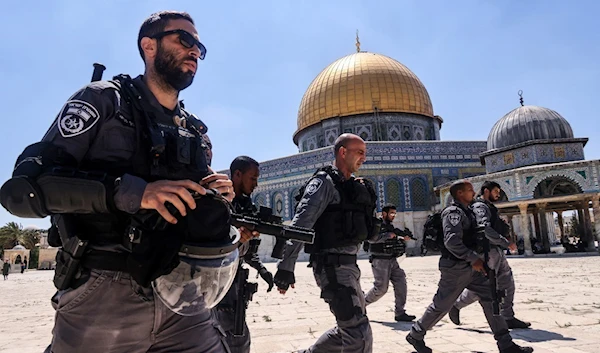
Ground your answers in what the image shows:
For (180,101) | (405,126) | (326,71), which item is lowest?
(180,101)

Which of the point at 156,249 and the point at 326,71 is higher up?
the point at 326,71

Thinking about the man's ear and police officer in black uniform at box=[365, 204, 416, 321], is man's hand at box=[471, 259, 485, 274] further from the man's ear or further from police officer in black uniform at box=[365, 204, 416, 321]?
the man's ear

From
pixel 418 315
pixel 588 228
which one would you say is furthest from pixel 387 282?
pixel 588 228

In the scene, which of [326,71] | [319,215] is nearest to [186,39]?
[319,215]

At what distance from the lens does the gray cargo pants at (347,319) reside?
119 inches

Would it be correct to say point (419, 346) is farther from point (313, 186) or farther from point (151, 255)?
point (151, 255)

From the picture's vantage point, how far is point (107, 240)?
1.58 metres

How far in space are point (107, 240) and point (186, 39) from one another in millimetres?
910

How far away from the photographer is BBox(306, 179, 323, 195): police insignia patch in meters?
3.52

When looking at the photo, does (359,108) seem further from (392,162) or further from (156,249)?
(156,249)

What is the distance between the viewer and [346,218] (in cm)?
350

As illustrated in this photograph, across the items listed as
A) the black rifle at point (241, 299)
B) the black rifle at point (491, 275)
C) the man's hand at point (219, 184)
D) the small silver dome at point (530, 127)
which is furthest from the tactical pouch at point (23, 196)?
the small silver dome at point (530, 127)

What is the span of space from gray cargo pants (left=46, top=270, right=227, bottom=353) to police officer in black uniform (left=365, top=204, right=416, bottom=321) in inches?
185

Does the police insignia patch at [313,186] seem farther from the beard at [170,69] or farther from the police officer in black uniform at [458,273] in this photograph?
the police officer in black uniform at [458,273]
